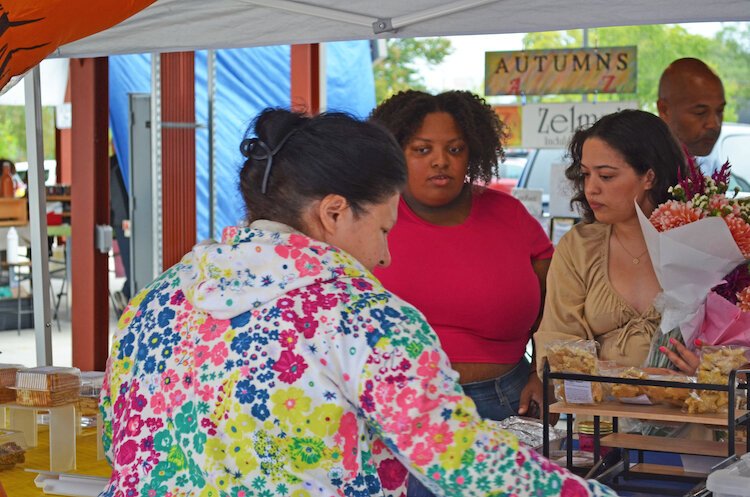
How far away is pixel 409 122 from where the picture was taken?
2.76m

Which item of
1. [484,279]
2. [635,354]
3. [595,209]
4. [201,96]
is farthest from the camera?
[201,96]

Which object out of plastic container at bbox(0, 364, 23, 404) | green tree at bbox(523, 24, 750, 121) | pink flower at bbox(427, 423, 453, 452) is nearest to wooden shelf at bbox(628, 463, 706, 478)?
pink flower at bbox(427, 423, 453, 452)

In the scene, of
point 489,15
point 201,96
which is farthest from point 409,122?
point 201,96

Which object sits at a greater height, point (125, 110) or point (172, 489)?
point (125, 110)

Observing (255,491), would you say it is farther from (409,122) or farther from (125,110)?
(125,110)

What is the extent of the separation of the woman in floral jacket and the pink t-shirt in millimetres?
1224

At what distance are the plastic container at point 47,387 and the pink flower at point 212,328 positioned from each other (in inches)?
58.2

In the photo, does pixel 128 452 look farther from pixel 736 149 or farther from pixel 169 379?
pixel 736 149

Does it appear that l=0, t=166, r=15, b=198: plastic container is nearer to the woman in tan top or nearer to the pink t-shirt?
the pink t-shirt

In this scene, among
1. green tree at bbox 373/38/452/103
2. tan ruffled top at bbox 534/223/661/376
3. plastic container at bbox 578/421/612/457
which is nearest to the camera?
plastic container at bbox 578/421/612/457

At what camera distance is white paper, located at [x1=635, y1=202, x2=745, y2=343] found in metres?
1.90

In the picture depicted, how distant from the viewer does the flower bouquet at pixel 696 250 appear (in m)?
1.91

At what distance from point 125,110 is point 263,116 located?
739 cm

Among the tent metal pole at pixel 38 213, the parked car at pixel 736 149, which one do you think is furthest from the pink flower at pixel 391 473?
the parked car at pixel 736 149
